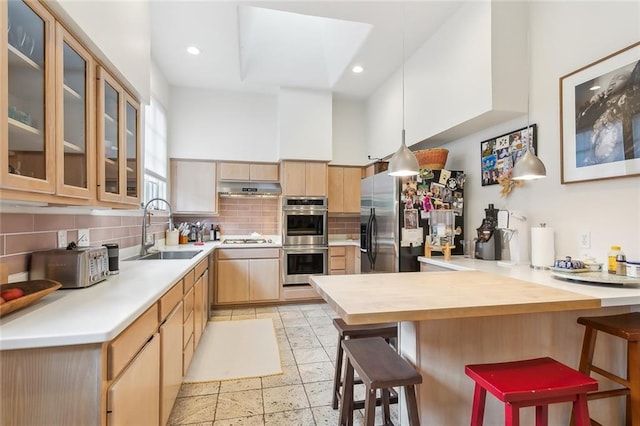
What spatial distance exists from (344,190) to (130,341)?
13.0 feet

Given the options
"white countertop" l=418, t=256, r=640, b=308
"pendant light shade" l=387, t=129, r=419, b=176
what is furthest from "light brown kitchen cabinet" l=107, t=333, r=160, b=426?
"white countertop" l=418, t=256, r=640, b=308

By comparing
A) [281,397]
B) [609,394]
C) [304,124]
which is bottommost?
[281,397]

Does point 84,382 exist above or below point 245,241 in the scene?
below

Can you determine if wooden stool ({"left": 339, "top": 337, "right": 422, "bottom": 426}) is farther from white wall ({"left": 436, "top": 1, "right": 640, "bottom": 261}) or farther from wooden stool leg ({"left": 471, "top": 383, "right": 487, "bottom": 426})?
white wall ({"left": 436, "top": 1, "right": 640, "bottom": 261})

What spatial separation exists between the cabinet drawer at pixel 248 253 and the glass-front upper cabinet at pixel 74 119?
2.57 m

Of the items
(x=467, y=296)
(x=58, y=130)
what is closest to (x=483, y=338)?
(x=467, y=296)

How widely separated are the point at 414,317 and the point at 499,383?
1.36 ft

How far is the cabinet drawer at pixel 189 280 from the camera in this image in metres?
2.30

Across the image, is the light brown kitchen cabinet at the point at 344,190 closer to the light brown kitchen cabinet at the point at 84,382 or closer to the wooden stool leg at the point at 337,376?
the wooden stool leg at the point at 337,376

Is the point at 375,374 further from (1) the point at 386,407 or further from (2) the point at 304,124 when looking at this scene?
(2) the point at 304,124

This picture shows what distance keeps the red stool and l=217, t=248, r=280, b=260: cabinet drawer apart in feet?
10.6

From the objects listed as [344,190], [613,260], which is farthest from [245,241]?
[613,260]

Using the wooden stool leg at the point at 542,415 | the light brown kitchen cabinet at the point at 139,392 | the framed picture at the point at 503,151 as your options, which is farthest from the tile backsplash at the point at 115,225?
the framed picture at the point at 503,151

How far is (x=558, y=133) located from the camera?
2.31 metres
